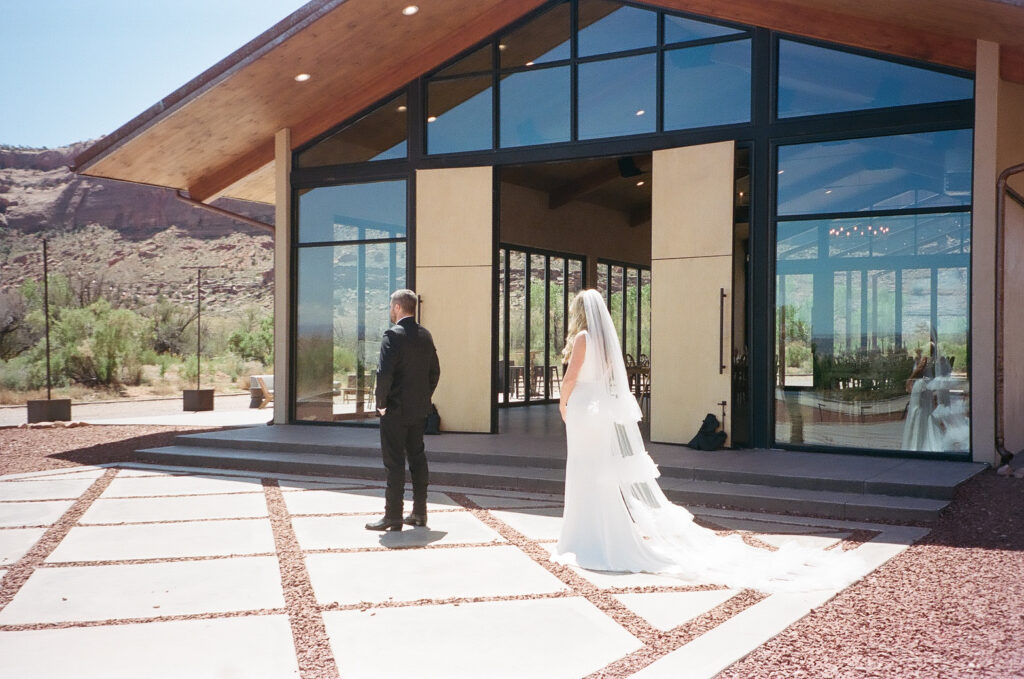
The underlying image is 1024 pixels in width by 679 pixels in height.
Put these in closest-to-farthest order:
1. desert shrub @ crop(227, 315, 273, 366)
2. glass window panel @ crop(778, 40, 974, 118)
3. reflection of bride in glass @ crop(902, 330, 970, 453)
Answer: reflection of bride in glass @ crop(902, 330, 970, 453) → glass window panel @ crop(778, 40, 974, 118) → desert shrub @ crop(227, 315, 273, 366)

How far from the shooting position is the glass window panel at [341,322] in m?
10.7

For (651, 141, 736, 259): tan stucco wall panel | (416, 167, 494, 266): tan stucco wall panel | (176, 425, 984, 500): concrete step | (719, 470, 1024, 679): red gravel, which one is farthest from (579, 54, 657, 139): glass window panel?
(719, 470, 1024, 679): red gravel

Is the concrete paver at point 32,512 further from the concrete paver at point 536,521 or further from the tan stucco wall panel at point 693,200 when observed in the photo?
the tan stucco wall panel at point 693,200

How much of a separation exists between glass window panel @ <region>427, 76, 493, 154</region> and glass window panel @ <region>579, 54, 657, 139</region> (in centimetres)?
126

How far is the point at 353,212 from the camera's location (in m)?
11.0

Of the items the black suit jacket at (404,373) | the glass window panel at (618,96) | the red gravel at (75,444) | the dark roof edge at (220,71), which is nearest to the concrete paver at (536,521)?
the black suit jacket at (404,373)

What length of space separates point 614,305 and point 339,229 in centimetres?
807

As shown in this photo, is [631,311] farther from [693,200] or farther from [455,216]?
[693,200]

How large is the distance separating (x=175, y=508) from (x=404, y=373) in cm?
238

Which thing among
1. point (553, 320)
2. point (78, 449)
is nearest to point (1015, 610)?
point (78, 449)

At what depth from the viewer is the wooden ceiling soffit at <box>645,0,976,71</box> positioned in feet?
25.3

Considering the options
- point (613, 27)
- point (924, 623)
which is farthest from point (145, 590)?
point (613, 27)

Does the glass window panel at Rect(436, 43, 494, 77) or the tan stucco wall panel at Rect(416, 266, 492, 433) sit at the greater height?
the glass window panel at Rect(436, 43, 494, 77)

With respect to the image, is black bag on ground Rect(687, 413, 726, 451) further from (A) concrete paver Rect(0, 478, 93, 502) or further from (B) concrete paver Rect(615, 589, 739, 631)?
(A) concrete paver Rect(0, 478, 93, 502)
